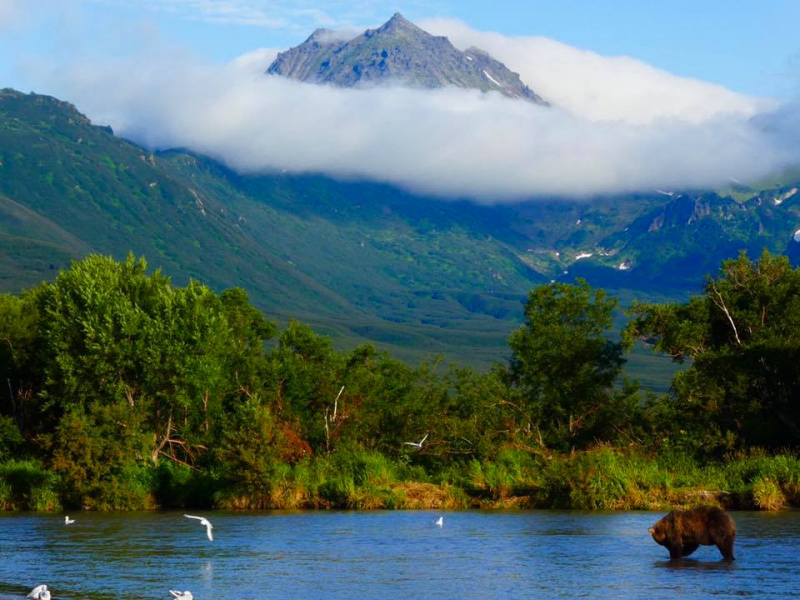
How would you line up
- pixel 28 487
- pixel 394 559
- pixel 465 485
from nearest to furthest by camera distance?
pixel 394 559, pixel 465 485, pixel 28 487

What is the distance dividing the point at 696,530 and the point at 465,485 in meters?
25.6

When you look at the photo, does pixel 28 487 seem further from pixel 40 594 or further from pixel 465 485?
pixel 40 594

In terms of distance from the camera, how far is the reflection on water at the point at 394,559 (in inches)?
1377

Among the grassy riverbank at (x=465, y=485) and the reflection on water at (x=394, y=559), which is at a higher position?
the grassy riverbank at (x=465, y=485)

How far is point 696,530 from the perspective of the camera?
38.1m

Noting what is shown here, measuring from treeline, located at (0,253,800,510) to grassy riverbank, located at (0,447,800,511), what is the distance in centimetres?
11

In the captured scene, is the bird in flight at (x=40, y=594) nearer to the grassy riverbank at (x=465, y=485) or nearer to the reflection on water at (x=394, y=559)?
the reflection on water at (x=394, y=559)

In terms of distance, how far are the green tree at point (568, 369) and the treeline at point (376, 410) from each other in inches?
5.5

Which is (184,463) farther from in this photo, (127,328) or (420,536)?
(420,536)

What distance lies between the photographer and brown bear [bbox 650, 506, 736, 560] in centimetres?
3769

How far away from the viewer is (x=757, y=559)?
38812 millimetres

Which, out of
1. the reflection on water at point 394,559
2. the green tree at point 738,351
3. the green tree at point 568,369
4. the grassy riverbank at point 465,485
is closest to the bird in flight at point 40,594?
the reflection on water at point 394,559

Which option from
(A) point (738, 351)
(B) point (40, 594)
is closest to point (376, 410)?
(A) point (738, 351)

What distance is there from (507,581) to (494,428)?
3360cm
